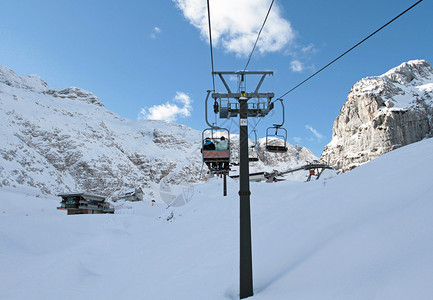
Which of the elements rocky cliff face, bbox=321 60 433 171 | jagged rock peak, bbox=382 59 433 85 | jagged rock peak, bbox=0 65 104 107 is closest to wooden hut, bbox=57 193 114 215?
rocky cliff face, bbox=321 60 433 171

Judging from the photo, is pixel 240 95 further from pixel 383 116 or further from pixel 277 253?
pixel 383 116

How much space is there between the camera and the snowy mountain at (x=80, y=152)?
6419 cm

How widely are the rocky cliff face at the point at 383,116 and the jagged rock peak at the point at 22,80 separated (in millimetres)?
157175

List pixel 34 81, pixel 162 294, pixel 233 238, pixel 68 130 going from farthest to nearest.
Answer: pixel 34 81
pixel 68 130
pixel 233 238
pixel 162 294

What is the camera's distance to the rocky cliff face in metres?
77.2

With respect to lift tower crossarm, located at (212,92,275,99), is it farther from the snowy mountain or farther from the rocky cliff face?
the rocky cliff face

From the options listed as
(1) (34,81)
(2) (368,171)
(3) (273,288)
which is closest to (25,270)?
(3) (273,288)

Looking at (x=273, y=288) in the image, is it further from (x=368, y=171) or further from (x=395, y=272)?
(x=368, y=171)

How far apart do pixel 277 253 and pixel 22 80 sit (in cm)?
19557

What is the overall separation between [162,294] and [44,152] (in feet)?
277

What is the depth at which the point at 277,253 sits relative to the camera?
6.93 meters

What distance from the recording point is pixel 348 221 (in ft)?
20.7

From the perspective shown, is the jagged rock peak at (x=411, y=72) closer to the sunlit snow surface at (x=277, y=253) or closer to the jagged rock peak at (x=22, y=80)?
the sunlit snow surface at (x=277, y=253)

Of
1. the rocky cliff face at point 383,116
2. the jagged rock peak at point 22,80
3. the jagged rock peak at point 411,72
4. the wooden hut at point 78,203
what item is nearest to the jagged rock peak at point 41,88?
the jagged rock peak at point 22,80
